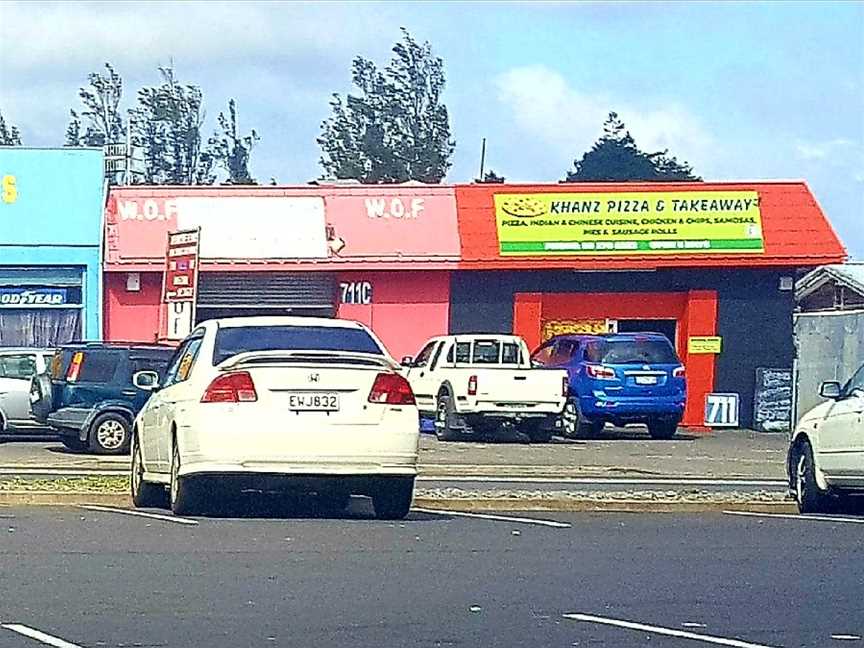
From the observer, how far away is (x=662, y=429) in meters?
32.7

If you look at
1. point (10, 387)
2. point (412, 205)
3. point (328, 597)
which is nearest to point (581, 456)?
point (10, 387)

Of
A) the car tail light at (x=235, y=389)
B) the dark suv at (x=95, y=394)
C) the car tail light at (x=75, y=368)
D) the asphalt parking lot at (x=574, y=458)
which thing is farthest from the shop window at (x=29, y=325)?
the car tail light at (x=235, y=389)

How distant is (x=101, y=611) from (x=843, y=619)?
3943 mm

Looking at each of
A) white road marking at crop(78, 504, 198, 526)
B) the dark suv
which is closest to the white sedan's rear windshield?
white road marking at crop(78, 504, 198, 526)

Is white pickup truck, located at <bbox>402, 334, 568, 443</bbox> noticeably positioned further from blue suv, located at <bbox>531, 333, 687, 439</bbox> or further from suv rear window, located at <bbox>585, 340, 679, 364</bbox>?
Result: suv rear window, located at <bbox>585, 340, 679, 364</bbox>

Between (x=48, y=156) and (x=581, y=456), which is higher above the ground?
(x=48, y=156)

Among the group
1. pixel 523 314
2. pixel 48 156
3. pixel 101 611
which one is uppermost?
pixel 48 156

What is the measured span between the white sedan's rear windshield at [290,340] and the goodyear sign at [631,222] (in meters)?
21.4

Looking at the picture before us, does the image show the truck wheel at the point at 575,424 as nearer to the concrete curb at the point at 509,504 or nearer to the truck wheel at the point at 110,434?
the truck wheel at the point at 110,434

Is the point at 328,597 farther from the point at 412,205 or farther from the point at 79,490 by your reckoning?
the point at 412,205

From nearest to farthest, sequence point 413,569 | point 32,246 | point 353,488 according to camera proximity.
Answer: point 413,569 → point 353,488 → point 32,246

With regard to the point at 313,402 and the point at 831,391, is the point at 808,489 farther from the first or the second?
the point at 313,402

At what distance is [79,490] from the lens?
17.1 m

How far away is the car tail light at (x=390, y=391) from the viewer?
1437 centimetres
